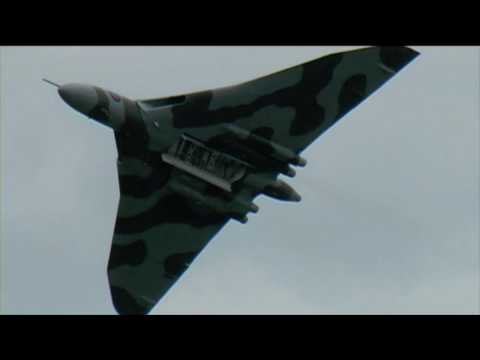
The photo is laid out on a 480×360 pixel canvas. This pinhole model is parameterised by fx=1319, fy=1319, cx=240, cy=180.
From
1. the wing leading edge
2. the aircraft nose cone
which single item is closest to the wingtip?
the wing leading edge

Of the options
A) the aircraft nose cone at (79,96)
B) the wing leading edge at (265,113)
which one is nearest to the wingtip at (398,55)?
the wing leading edge at (265,113)

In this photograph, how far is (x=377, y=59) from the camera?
4447cm

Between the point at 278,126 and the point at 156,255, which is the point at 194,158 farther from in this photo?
the point at 156,255

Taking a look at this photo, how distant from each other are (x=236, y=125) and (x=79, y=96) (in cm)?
541

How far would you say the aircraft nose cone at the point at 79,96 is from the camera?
43062 millimetres

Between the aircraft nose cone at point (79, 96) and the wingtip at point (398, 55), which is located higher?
the wingtip at point (398, 55)

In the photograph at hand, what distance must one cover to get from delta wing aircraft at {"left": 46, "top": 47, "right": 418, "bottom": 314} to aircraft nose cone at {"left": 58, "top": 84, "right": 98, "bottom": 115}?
33mm

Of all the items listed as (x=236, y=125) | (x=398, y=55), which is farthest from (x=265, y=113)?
(x=398, y=55)

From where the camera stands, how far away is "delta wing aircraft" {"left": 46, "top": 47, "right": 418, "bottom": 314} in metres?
44.0

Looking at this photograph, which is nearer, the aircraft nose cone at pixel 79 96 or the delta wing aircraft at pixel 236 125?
the aircraft nose cone at pixel 79 96

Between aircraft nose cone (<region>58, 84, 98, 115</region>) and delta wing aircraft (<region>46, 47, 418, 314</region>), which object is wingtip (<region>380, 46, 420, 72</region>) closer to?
delta wing aircraft (<region>46, 47, 418, 314</region>)

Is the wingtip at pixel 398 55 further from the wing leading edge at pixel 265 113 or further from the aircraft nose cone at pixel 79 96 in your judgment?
the aircraft nose cone at pixel 79 96

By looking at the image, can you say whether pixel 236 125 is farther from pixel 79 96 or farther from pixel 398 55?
pixel 398 55

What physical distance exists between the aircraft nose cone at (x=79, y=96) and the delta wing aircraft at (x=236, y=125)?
0.11 feet
